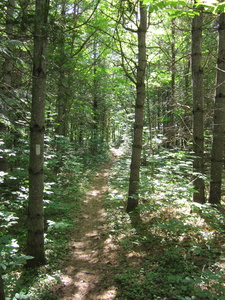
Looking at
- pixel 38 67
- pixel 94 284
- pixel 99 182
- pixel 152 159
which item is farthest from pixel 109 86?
pixel 94 284

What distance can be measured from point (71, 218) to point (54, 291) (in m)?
3.29

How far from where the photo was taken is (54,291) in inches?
138

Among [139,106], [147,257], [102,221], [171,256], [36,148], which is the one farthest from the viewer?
[102,221]

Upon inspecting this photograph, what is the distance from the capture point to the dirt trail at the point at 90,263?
355cm

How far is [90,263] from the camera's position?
4.46 meters

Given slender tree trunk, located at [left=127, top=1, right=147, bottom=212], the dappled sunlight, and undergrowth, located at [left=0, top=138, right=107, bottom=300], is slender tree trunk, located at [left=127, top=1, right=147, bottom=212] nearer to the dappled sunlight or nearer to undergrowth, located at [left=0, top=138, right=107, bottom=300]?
the dappled sunlight

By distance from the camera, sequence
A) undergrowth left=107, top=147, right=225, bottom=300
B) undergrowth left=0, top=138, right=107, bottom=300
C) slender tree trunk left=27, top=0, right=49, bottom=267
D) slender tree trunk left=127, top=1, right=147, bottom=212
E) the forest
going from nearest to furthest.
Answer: undergrowth left=0, top=138, right=107, bottom=300 → undergrowth left=107, top=147, right=225, bottom=300 → the forest → slender tree trunk left=27, top=0, right=49, bottom=267 → slender tree trunk left=127, top=1, right=147, bottom=212

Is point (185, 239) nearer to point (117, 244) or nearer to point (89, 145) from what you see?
point (117, 244)

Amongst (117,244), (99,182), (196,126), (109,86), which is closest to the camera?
(117,244)

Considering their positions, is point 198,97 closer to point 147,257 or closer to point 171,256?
point 171,256

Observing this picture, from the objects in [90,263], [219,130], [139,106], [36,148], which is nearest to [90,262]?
[90,263]

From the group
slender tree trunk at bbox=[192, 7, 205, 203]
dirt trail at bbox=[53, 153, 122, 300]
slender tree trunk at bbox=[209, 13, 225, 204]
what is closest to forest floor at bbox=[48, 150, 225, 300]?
dirt trail at bbox=[53, 153, 122, 300]

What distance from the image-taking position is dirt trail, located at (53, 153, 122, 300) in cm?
355

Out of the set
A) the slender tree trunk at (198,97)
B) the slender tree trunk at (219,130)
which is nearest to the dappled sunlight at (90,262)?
the slender tree trunk at (198,97)
